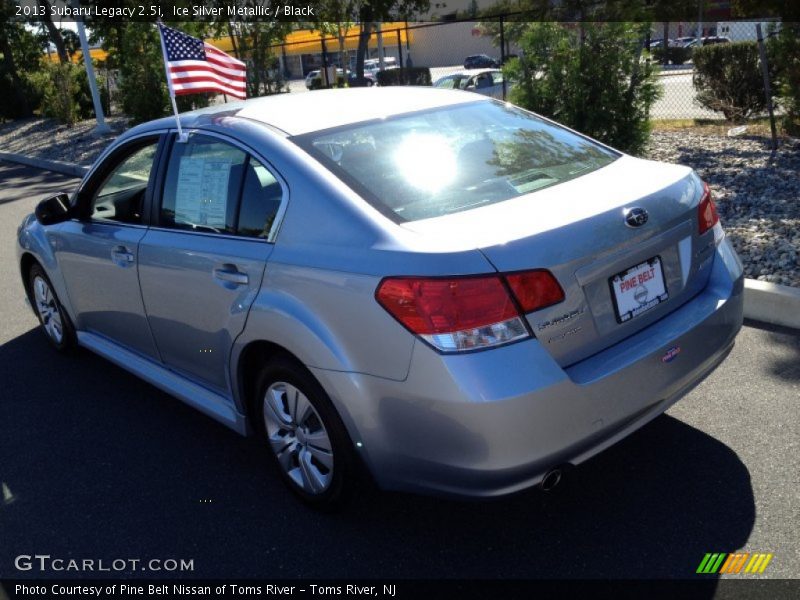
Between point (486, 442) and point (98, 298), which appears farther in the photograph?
point (98, 298)

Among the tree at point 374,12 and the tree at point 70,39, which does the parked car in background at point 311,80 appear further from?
the tree at point 70,39

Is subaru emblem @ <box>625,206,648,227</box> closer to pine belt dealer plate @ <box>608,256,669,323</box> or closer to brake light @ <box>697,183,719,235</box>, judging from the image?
pine belt dealer plate @ <box>608,256,669,323</box>

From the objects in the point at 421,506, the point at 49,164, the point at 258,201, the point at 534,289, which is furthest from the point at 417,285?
the point at 49,164

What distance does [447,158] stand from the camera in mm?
3504

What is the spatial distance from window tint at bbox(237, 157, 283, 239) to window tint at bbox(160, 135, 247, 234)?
2.3 inches

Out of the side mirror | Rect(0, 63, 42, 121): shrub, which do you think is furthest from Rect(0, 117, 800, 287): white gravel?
Rect(0, 63, 42, 121): shrub

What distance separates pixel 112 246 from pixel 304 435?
5.68 ft

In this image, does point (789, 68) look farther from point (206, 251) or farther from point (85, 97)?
point (85, 97)

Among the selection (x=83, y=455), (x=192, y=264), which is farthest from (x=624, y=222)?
(x=83, y=455)

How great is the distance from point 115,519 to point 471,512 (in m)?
1.56

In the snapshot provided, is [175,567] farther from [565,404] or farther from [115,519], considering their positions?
[565,404]

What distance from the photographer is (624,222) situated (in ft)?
9.84

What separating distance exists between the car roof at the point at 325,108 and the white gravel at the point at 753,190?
285 cm

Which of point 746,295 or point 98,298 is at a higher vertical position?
point 98,298
